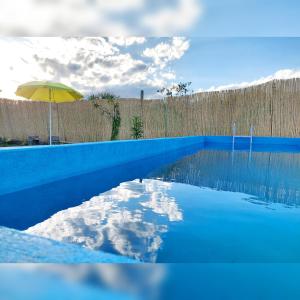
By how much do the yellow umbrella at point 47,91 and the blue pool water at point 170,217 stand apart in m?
2.64

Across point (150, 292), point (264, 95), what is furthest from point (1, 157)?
point (264, 95)

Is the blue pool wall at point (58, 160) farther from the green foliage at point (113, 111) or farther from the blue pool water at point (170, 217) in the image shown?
the green foliage at point (113, 111)

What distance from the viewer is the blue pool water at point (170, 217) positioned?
139cm

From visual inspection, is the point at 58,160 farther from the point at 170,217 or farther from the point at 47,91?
the point at 47,91

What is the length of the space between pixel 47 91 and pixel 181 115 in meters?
5.80

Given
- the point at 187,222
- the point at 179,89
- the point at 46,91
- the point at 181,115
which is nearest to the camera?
the point at 187,222

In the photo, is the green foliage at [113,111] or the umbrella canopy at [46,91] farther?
the green foliage at [113,111]

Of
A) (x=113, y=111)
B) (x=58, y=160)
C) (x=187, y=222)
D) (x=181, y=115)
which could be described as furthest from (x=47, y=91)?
(x=181, y=115)

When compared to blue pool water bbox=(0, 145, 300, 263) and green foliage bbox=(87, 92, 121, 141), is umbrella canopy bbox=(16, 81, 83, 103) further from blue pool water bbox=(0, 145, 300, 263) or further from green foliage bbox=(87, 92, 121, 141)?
green foliage bbox=(87, 92, 121, 141)

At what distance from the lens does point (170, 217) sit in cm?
193

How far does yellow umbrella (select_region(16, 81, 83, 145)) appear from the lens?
17.9ft

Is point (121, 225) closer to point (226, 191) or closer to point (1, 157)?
point (1, 157)

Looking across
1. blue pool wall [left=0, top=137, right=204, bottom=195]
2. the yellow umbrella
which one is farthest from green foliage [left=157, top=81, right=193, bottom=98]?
blue pool wall [left=0, top=137, right=204, bottom=195]

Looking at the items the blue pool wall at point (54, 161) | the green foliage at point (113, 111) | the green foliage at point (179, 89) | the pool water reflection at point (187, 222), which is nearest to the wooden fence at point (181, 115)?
the green foliage at point (113, 111)
